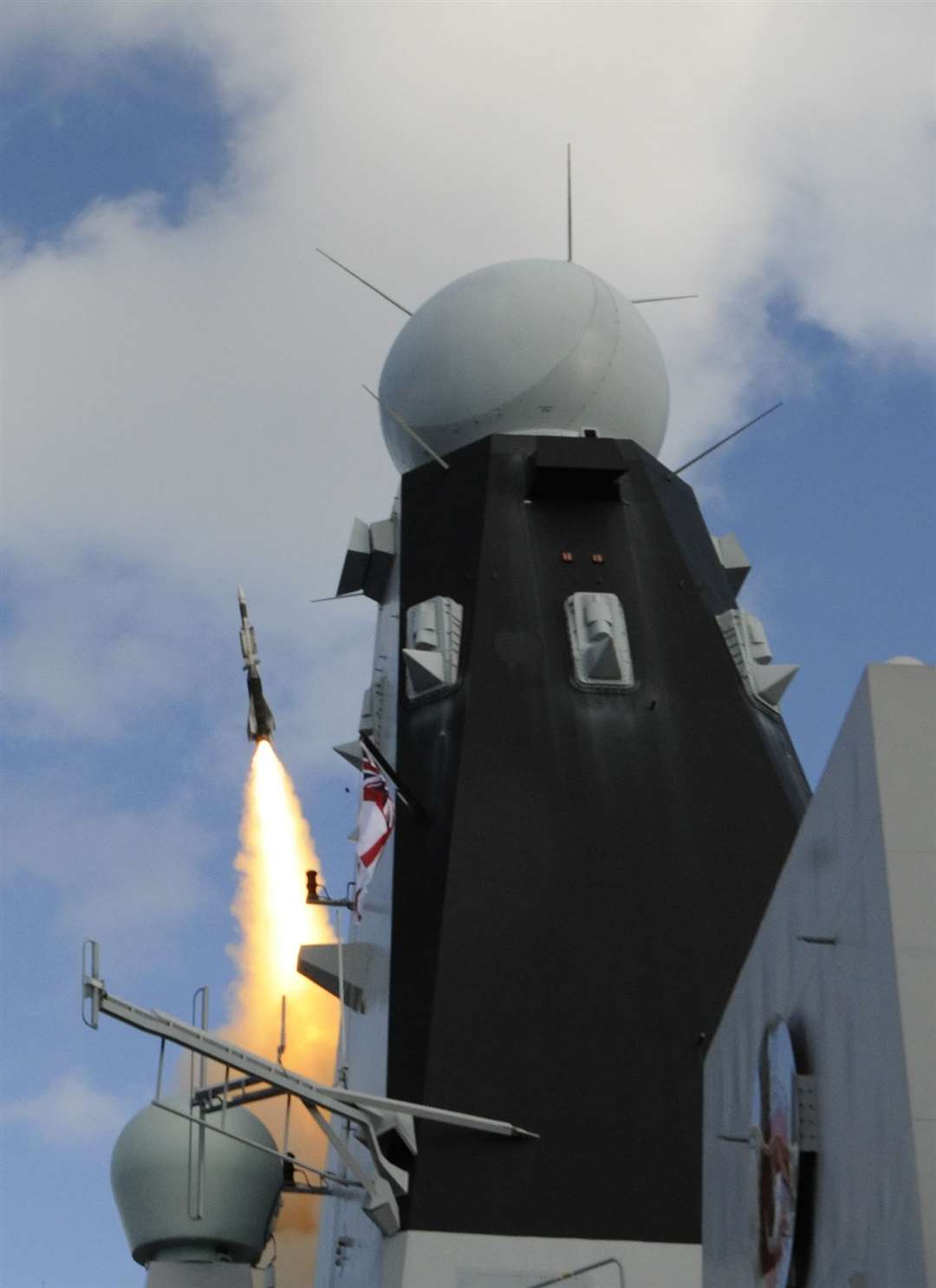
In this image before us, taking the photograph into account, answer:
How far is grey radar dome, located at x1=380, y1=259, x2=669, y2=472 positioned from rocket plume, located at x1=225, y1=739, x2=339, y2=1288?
8711 millimetres

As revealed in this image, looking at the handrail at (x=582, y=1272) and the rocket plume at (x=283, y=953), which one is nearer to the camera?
the handrail at (x=582, y=1272)

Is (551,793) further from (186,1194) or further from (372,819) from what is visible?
(186,1194)

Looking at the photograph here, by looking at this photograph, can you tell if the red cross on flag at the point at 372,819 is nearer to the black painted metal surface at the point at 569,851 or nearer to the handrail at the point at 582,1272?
the black painted metal surface at the point at 569,851

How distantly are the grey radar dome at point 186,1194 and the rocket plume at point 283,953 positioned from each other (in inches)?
282

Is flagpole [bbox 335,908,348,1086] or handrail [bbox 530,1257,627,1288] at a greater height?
flagpole [bbox 335,908,348,1086]

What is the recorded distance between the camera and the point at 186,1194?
30.9 meters

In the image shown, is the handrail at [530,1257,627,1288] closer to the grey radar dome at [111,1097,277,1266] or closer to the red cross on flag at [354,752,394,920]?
the grey radar dome at [111,1097,277,1266]

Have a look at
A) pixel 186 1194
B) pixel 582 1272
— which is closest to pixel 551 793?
pixel 582 1272

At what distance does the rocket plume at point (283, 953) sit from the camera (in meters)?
39.1

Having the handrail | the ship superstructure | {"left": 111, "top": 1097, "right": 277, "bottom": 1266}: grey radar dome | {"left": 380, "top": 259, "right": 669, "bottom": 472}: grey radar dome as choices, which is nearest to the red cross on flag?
the ship superstructure

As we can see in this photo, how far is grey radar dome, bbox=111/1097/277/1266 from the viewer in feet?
102

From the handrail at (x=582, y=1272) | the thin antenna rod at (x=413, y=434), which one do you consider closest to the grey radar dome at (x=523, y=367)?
the thin antenna rod at (x=413, y=434)

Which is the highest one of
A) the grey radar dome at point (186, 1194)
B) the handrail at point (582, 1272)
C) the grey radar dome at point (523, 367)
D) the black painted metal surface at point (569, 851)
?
the grey radar dome at point (523, 367)

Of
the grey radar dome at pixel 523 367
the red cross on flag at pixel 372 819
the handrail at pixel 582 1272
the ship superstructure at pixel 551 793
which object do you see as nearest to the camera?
the handrail at pixel 582 1272
